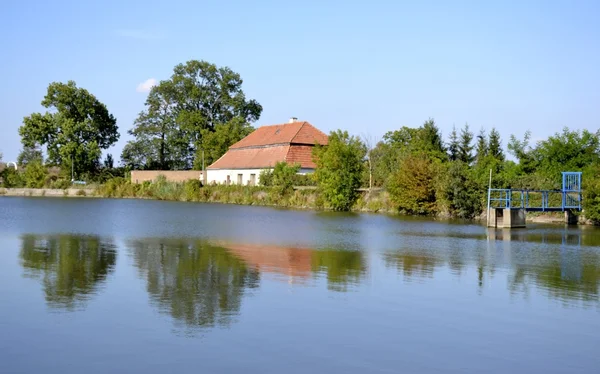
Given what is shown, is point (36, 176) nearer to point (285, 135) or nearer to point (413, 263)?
point (285, 135)

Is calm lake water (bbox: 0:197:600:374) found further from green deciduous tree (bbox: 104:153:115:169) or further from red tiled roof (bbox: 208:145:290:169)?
green deciduous tree (bbox: 104:153:115:169)

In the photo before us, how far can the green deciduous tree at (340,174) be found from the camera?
51.1 metres

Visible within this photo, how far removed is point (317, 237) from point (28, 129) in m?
57.8

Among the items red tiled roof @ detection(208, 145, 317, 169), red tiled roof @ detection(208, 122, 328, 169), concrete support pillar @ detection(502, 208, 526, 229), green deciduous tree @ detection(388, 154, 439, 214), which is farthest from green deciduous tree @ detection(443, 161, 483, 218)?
red tiled roof @ detection(208, 145, 317, 169)

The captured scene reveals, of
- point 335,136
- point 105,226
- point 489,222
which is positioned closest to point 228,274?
point 105,226

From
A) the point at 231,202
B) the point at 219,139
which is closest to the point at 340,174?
the point at 231,202

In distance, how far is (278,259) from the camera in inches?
805

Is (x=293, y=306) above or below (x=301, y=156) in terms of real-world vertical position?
below

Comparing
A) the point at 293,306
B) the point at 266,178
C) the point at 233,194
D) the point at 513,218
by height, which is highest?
the point at 266,178

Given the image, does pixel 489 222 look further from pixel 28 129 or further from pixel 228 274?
pixel 28 129

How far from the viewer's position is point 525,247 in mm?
25234

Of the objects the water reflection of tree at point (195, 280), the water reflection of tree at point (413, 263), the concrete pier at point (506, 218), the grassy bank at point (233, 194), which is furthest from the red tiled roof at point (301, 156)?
the water reflection of tree at point (413, 263)

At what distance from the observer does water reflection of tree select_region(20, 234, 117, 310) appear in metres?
14.1

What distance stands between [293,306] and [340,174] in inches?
1488
